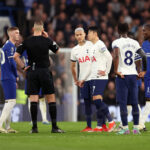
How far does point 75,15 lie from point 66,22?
2.26ft

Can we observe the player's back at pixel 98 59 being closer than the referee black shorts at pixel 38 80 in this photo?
No

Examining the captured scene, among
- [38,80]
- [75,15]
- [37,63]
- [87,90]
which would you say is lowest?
[87,90]

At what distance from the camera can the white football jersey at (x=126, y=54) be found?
1047cm

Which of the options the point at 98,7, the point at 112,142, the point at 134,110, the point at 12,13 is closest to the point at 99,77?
the point at 134,110

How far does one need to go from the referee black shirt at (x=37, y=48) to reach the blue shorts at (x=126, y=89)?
142 cm

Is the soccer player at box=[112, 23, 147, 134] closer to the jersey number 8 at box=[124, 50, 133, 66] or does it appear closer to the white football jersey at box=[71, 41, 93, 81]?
the jersey number 8 at box=[124, 50, 133, 66]

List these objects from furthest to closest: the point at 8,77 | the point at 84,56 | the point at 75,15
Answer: the point at 75,15 → the point at 84,56 → the point at 8,77

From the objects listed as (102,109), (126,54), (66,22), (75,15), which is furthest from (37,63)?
(75,15)

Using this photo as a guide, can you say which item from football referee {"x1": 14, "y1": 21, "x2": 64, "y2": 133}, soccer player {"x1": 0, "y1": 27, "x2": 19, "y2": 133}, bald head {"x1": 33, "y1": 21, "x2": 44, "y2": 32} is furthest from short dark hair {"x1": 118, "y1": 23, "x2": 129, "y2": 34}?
soccer player {"x1": 0, "y1": 27, "x2": 19, "y2": 133}

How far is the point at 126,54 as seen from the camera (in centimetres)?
1051

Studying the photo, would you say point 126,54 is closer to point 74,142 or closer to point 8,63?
point 74,142

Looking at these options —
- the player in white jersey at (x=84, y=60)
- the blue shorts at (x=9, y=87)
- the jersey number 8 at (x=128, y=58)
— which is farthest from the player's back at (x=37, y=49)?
the jersey number 8 at (x=128, y=58)

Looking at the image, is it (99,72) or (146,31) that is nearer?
(99,72)

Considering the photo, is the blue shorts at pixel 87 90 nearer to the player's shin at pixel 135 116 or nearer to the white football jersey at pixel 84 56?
the white football jersey at pixel 84 56
